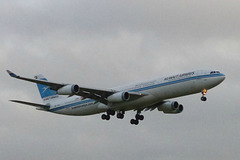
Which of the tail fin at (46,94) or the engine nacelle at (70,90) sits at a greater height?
the tail fin at (46,94)

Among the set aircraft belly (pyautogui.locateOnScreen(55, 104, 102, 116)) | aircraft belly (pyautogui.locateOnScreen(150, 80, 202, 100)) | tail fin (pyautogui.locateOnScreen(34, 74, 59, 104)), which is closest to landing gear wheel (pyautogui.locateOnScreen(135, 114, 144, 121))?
aircraft belly (pyautogui.locateOnScreen(55, 104, 102, 116))

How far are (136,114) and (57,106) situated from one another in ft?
35.5

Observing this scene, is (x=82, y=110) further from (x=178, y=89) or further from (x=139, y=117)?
(x=178, y=89)

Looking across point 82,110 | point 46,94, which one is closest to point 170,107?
point 82,110

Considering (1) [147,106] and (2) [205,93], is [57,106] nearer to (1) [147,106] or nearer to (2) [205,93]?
(1) [147,106]

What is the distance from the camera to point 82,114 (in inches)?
3054

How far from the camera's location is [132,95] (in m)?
70.9

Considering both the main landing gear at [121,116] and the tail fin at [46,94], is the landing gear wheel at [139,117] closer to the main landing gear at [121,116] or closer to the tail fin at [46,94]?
the main landing gear at [121,116]

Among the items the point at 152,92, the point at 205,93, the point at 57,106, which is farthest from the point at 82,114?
the point at 205,93

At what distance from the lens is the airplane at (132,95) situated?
2680 inches

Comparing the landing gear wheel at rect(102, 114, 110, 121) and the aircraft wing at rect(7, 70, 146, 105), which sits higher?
the aircraft wing at rect(7, 70, 146, 105)

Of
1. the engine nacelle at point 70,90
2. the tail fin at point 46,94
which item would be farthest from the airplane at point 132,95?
the tail fin at point 46,94

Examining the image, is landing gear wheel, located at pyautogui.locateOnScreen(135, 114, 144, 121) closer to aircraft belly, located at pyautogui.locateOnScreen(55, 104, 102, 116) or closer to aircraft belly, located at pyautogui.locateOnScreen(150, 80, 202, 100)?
aircraft belly, located at pyautogui.locateOnScreen(55, 104, 102, 116)

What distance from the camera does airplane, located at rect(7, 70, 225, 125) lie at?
68062 millimetres
